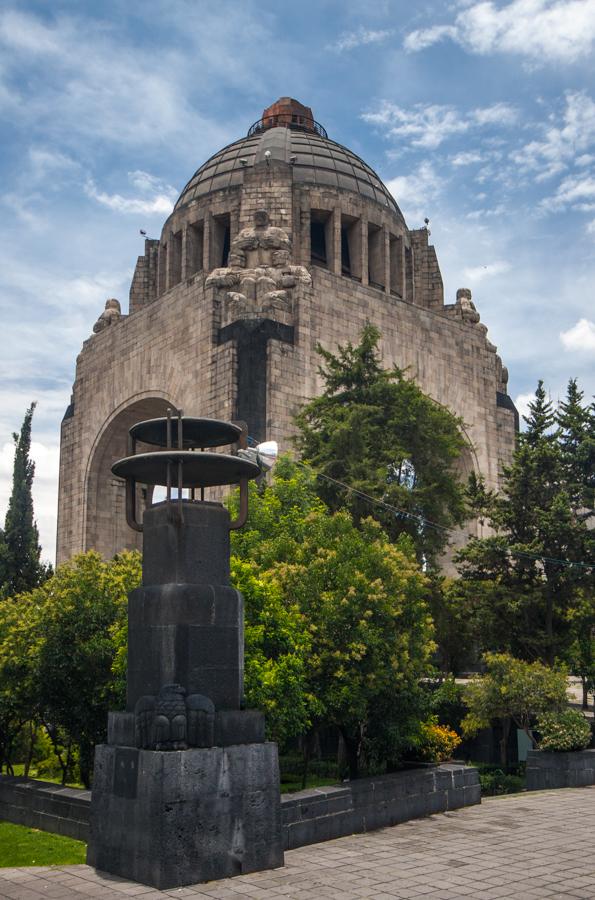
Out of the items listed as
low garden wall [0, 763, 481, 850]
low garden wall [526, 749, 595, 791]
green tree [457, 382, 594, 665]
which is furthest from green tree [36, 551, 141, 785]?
green tree [457, 382, 594, 665]

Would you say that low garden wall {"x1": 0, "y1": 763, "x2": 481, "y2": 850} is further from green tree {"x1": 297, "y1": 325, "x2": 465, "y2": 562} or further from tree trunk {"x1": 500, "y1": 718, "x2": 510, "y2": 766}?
green tree {"x1": 297, "y1": 325, "x2": 465, "y2": 562}

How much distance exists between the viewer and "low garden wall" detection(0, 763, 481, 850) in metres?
9.44

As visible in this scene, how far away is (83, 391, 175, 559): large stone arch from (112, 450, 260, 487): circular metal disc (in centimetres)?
2147

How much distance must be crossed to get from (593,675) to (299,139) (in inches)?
916

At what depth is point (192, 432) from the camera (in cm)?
929

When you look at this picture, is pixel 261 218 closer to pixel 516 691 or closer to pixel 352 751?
pixel 516 691

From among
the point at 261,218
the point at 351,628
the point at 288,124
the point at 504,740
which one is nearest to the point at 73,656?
A: the point at 351,628

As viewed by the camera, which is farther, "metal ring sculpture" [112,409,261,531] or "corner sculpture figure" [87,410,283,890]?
"metal ring sculpture" [112,409,261,531]

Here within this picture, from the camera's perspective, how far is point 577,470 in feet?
67.9

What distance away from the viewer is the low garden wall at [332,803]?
9.44m

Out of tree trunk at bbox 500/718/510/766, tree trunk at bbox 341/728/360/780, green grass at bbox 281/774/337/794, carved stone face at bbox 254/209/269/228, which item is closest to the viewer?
tree trunk at bbox 341/728/360/780

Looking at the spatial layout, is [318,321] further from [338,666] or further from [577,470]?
[338,666]

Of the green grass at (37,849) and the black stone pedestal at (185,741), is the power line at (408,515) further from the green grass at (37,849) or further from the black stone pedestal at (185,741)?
the black stone pedestal at (185,741)

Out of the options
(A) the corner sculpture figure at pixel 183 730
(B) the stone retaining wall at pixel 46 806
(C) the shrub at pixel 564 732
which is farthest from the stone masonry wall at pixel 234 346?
(A) the corner sculpture figure at pixel 183 730
